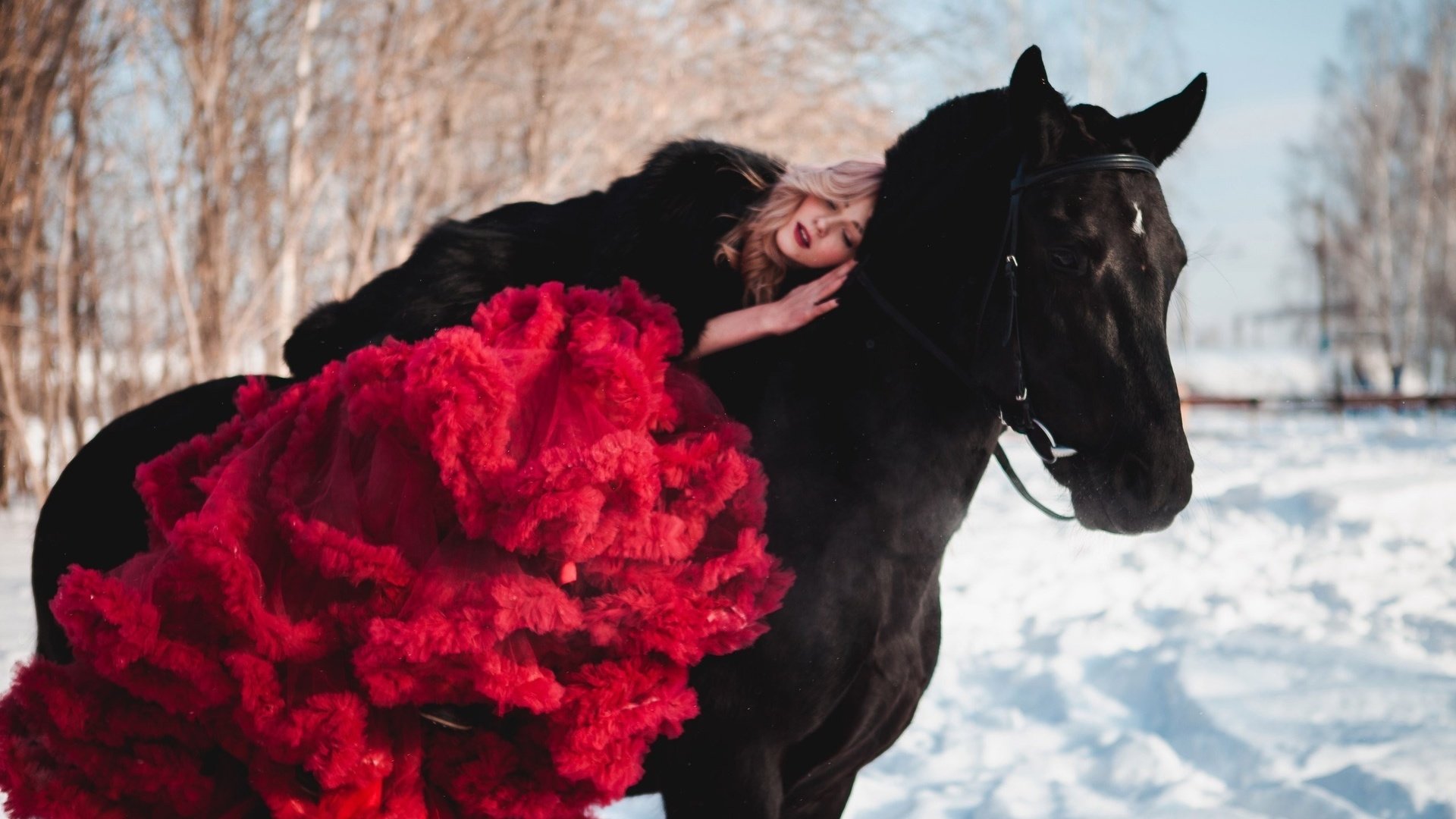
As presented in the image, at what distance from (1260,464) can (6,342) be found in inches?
505

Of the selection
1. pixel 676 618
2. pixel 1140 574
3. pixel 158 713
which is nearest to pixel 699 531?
pixel 676 618

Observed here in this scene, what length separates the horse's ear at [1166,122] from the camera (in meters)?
2.20

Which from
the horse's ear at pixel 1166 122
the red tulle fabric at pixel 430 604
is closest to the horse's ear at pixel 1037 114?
the horse's ear at pixel 1166 122

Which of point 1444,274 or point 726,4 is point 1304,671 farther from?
point 1444,274

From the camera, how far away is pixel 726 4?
11.5 meters

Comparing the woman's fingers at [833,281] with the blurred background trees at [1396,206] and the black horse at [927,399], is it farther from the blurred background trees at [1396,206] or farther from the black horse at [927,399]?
the blurred background trees at [1396,206]

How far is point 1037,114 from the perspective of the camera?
211cm

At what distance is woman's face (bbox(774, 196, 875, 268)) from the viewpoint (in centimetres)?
240

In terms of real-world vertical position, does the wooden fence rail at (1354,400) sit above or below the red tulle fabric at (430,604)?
below

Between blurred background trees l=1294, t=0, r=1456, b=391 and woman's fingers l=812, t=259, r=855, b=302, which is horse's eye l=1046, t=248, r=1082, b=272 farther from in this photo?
blurred background trees l=1294, t=0, r=1456, b=391

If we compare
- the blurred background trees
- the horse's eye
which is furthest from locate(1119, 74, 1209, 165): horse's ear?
the blurred background trees

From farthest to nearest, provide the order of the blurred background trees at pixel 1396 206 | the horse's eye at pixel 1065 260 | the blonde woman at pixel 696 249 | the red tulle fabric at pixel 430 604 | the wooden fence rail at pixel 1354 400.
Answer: the blurred background trees at pixel 1396 206 → the wooden fence rail at pixel 1354 400 → the blonde woman at pixel 696 249 → the horse's eye at pixel 1065 260 → the red tulle fabric at pixel 430 604

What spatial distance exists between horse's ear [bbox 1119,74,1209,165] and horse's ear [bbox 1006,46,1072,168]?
0.15 metres

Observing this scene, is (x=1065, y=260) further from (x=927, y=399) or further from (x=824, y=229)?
(x=824, y=229)
